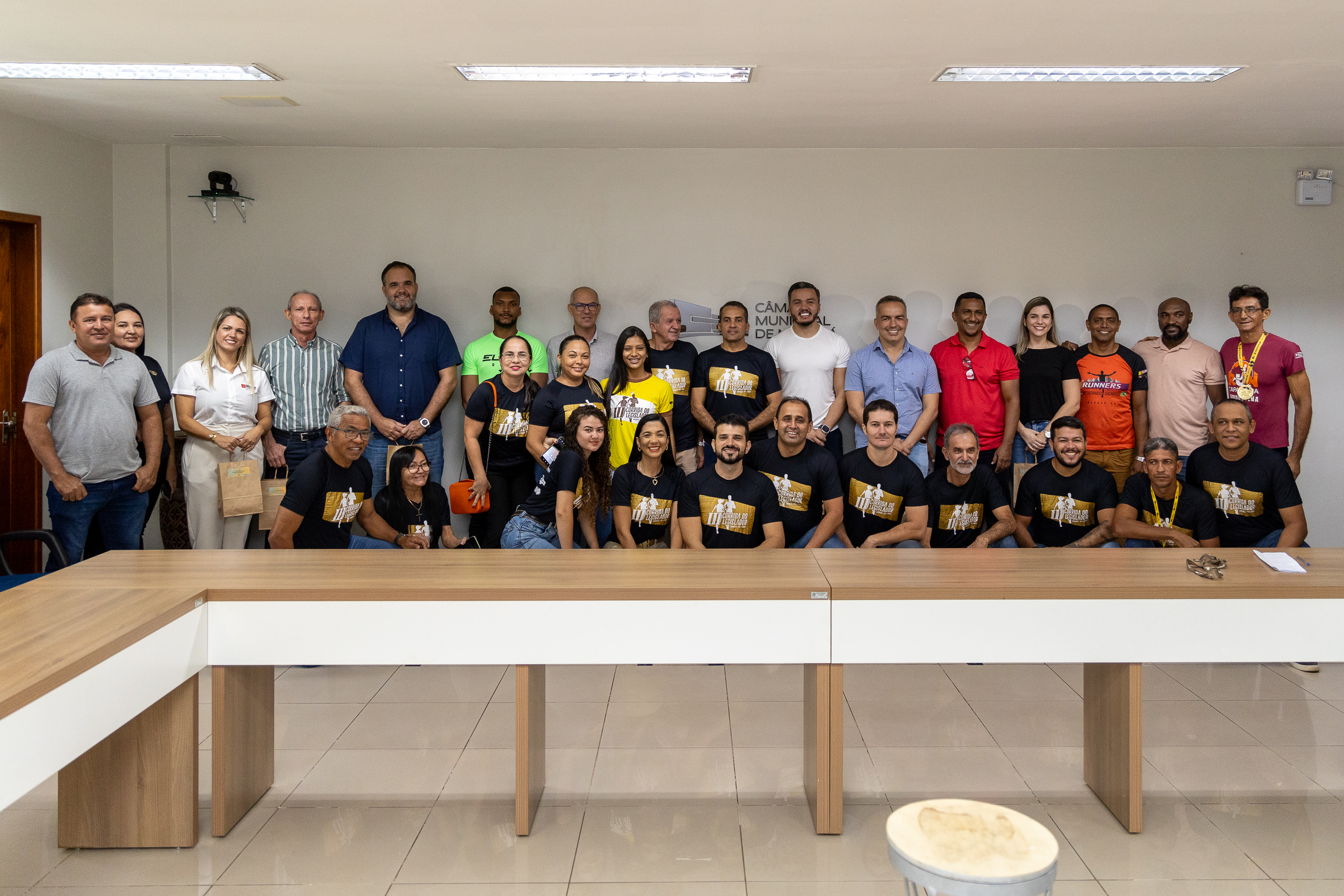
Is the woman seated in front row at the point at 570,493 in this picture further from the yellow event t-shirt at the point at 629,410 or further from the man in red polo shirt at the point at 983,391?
the man in red polo shirt at the point at 983,391

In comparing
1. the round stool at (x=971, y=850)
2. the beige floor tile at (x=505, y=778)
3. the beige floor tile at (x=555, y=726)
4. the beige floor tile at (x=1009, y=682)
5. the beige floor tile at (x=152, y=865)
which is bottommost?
the beige floor tile at (x=152, y=865)

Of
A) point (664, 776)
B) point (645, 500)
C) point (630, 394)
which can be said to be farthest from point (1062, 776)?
point (630, 394)

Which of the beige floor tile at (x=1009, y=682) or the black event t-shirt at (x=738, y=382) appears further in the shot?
the black event t-shirt at (x=738, y=382)

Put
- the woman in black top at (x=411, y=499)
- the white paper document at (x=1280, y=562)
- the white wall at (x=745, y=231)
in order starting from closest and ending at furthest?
the white paper document at (x=1280, y=562), the woman in black top at (x=411, y=499), the white wall at (x=745, y=231)

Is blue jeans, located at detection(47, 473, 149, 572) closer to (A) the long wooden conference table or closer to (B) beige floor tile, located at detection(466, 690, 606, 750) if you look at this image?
(A) the long wooden conference table

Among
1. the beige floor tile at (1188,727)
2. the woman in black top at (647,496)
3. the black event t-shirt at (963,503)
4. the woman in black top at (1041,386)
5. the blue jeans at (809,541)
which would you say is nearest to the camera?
the beige floor tile at (1188,727)

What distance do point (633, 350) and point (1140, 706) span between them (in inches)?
109

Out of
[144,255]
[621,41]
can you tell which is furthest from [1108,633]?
→ [144,255]

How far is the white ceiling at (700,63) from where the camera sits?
3326 millimetres

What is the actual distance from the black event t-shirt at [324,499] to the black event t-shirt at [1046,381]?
3361 mm

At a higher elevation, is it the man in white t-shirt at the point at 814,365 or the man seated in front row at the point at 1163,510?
the man in white t-shirt at the point at 814,365

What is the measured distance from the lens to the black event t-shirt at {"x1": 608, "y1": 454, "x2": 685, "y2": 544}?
158 inches

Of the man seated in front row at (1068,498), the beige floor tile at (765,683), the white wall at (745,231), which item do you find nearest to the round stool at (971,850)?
the beige floor tile at (765,683)

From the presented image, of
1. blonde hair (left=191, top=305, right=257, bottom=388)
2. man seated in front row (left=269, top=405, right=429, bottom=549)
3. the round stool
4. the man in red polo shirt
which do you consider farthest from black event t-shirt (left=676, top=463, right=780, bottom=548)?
blonde hair (left=191, top=305, right=257, bottom=388)
